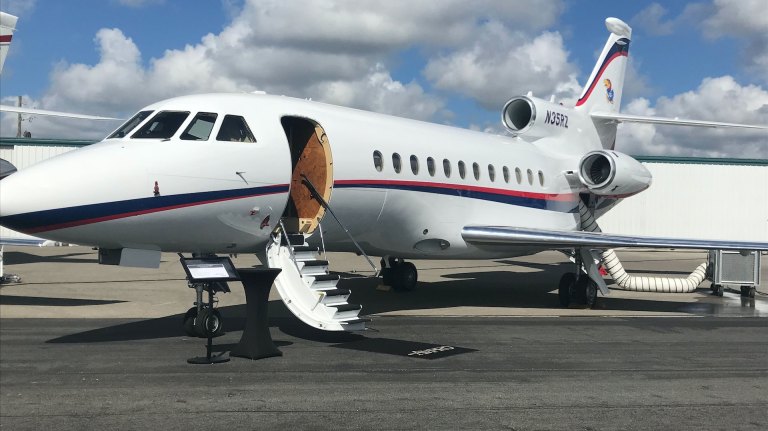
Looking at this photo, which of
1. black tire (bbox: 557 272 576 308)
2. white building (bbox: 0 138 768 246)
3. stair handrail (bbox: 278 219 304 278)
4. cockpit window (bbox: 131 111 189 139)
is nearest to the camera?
cockpit window (bbox: 131 111 189 139)

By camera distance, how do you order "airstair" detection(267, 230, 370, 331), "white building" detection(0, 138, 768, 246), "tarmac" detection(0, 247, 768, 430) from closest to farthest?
"tarmac" detection(0, 247, 768, 430), "airstair" detection(267, 230, 370, 331), "white building" detection(0, 138, 768, 246)

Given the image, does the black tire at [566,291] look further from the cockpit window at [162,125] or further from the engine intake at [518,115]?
the cockpit window at [162,125]

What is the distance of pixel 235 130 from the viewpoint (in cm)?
1026

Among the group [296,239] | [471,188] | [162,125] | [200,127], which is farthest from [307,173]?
[471,188]

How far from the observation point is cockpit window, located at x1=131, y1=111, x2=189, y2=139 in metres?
9.73

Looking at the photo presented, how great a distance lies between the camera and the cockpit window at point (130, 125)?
9.87m

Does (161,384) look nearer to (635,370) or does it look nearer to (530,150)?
(635,370)

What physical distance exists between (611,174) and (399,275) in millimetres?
5411

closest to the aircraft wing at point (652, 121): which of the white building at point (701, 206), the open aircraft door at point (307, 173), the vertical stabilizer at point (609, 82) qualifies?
the vertical stabilizer at point (609, 82)

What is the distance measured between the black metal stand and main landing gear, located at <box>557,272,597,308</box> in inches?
329

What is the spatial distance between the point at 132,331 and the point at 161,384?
365 centimetres

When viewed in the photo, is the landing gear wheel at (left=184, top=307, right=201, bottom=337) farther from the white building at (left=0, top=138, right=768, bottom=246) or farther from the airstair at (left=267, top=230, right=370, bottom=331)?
the white building at (left=0, top=138, right=768, bottom=246)

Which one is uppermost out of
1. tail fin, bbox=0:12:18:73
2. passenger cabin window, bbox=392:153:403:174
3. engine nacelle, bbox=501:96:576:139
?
tail fin, bbox=0:12:18:73

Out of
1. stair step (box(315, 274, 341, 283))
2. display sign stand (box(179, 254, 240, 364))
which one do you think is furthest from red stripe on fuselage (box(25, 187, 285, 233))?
stair step (box(315, 274, 341, 283))
